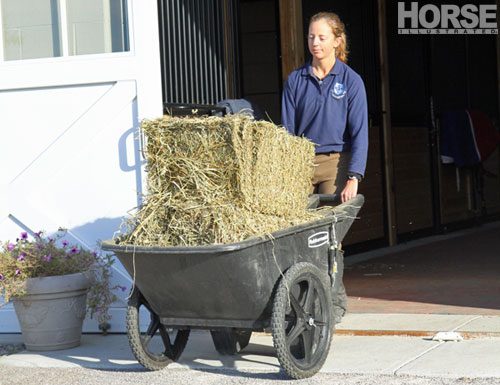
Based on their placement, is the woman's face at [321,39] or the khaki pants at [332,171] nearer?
the woman's face at [321,39]

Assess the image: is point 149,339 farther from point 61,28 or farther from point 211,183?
point 61,28

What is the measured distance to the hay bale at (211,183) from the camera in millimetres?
4785

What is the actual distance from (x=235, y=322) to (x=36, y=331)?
1.62m

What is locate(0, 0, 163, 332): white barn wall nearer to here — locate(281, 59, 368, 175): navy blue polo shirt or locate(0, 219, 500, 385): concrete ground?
locate(0, 219, 500, 385): concrete ground

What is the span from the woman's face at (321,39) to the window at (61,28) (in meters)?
1.39

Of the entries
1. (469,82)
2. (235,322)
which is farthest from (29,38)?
(469,82)

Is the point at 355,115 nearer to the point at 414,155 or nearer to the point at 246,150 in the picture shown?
the point at 246,150

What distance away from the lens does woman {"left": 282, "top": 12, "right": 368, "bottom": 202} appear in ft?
18.6

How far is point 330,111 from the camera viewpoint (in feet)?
18.7

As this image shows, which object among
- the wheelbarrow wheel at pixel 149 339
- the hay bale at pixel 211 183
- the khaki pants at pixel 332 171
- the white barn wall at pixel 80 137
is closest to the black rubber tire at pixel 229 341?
the wheelbarrow wheel at pixel 149 339

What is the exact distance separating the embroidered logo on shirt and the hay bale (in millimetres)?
760

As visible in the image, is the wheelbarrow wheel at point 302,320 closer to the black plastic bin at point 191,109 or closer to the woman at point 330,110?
the woman at point 330,110

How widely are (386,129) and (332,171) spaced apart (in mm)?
4759

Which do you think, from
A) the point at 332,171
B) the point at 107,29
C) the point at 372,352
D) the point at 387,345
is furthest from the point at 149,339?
the point at 107,29
